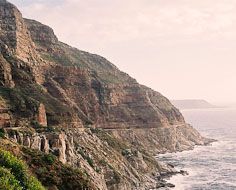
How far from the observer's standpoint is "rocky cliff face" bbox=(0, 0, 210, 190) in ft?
305

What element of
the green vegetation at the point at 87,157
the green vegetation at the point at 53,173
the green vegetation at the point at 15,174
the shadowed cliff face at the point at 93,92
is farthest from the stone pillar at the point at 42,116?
the green vegetation at the point at 15,174

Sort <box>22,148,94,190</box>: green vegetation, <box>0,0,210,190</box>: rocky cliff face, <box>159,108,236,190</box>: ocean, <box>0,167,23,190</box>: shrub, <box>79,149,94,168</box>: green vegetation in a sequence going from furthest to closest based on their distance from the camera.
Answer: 1. <box>159,108,236,190</box>: ocean
2. <box>79,149,94,168</box>: green vegetation
3. <box>0,0,210,190</box>: rocky cliff face
4. <box>22,148,94,190</box>: green vegetation
5. <box>0,167,23,190</box>: shrub

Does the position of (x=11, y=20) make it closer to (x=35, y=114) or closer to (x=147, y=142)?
(x=35, y=114)

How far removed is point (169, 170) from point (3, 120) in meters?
53.3

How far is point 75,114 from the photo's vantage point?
4648 inches

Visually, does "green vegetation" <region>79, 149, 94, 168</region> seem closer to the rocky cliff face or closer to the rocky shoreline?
the rocky cliff face

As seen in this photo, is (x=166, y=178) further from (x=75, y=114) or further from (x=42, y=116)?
(x=42, y=116)

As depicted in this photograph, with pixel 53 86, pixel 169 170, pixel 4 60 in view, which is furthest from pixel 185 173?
pixel 4 60

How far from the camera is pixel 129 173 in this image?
10556 cm

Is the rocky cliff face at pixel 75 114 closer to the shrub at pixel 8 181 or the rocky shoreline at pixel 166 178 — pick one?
the rocky shoreline at pixel 166 178

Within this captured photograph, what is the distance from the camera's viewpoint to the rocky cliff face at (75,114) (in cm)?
9288

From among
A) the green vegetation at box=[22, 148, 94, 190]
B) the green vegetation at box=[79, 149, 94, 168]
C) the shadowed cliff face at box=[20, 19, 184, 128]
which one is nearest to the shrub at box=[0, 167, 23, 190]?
the green vegetation at box=[22, 148, 94, 190]

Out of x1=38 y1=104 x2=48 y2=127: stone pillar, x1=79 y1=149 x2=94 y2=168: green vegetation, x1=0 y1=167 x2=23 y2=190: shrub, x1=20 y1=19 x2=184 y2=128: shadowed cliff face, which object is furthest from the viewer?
x1=20 y1=19 x2=184 y2=128: shadowed cliff face

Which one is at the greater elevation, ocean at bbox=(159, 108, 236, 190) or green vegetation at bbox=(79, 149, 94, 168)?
green vegetation at bbox=(79, 149, 94, 168)
